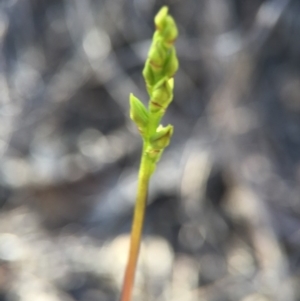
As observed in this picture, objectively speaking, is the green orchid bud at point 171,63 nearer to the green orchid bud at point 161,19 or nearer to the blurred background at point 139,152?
the green orchid bud at point 161,19

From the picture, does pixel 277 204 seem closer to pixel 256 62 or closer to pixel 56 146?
pixel 256 62

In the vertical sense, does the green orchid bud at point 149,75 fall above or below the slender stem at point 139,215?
above

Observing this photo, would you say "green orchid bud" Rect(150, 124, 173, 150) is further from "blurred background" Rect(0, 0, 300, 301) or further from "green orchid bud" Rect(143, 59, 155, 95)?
"blurred background" Rect(0, 0, 300, 301)

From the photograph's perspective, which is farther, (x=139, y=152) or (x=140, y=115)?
(x=139, y=152)

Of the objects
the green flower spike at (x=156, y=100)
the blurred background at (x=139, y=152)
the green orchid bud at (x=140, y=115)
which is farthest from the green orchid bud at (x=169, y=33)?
the blurred background at (x=139, y=152)

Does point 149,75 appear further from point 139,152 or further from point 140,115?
point 139,152

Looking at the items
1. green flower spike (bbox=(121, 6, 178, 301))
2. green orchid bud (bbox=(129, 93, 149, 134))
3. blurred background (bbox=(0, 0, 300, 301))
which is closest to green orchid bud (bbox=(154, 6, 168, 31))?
green flower spike (bbox=(121, 6, 178, 301))

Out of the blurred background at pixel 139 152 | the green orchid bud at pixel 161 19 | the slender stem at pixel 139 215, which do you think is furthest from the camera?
the blurred background at pixel 139 152

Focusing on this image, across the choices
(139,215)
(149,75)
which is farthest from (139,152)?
(149,75)
